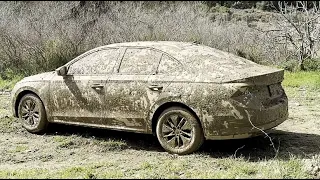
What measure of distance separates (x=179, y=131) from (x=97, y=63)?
1.84m

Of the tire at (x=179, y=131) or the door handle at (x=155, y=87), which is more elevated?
the door handle at (x=155, y=87)

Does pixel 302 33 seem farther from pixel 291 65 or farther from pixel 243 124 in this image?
pixel 243 124

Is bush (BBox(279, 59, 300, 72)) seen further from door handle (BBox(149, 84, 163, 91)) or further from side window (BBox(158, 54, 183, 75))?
door handle (BBox(149, 84, 163, 91))

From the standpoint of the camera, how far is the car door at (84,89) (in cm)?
741

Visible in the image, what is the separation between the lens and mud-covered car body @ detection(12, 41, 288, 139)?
252 inches

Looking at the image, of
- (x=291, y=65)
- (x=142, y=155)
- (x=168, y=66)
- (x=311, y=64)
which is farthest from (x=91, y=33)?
(x=142, y=155)

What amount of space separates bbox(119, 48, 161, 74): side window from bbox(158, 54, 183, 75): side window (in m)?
0.11

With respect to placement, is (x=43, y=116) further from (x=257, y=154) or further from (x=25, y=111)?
(x=257, y=154)

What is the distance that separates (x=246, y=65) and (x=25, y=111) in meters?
3.91

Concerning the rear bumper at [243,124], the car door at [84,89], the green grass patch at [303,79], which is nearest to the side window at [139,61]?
the car door at [84,89]

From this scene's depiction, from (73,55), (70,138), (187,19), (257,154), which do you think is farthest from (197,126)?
(187,19)

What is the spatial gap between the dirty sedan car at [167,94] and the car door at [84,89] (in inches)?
0.6

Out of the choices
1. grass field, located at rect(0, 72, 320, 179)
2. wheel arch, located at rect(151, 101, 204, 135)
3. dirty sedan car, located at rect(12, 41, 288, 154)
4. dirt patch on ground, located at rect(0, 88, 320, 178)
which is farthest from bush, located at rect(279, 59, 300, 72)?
wheel arch, located at rect(151, 101, 204, 135)

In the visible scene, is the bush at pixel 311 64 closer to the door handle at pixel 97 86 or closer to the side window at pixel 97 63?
the side window at pixel 97 63
